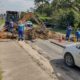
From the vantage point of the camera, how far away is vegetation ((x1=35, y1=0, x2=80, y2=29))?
142 feet

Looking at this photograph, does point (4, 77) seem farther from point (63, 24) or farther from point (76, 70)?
point (63, 24)

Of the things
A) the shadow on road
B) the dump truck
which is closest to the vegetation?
the dump truck

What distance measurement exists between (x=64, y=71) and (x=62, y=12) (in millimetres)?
35859

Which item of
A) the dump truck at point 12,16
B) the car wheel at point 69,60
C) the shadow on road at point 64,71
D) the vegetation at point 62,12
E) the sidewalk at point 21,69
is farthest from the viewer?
the vegetation at point 62,12

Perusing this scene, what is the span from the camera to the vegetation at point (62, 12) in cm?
4322

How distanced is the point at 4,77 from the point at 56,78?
206cm

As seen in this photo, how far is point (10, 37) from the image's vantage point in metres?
26.1

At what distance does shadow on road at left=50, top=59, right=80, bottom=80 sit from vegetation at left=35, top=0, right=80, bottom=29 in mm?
24543

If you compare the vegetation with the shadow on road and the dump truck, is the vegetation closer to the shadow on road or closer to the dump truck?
the dump truck

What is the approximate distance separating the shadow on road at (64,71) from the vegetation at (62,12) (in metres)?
24.5

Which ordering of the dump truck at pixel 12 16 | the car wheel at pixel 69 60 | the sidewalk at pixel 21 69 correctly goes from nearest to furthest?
the sidewalk at pixel 21 69
the car wheel at pixel 69 60
the dump truck at pixel 12 16

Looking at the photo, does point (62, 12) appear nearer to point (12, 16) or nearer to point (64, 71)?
point (12, 16)

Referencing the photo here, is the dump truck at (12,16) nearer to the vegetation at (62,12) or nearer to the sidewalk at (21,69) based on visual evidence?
the vegetation at (62,12)

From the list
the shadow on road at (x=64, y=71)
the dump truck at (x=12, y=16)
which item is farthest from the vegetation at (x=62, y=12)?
the shadow on road at (x=64, y=71)
